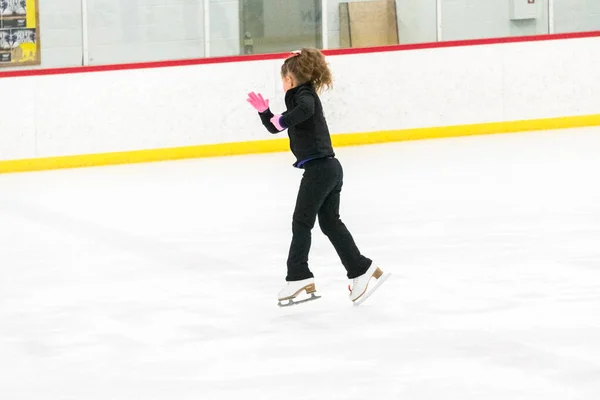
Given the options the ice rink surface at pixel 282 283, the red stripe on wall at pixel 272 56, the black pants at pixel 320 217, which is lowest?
the ice rink surface at pixel 282 283

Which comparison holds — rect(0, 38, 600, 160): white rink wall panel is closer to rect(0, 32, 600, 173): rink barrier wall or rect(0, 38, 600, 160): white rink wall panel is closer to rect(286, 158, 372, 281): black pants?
rect(0, 32, 600, 173): rink barrier wall

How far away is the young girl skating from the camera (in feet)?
16.6

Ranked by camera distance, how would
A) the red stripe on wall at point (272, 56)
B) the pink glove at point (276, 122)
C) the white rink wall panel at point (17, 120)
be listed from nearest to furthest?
the pink glove at point (276, 122) < the white rink wall panel at point (17, 120) < the red stripe on wall at point (272, 56)

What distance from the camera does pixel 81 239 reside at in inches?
287

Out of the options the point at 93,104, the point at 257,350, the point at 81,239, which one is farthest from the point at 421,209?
the point at 93,104

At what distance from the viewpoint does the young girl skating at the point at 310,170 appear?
507cm

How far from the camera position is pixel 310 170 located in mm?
5125

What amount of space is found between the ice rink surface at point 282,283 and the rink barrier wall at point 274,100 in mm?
1356

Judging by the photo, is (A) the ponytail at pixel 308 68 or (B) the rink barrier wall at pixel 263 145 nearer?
(A) the ponytail at pixel 308 68

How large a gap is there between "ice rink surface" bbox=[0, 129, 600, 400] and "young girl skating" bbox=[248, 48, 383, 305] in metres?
0.15

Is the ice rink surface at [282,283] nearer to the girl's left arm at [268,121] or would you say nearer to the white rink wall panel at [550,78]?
the girl's left arm at [268,121]

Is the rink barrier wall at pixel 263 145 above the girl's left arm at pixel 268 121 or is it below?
below

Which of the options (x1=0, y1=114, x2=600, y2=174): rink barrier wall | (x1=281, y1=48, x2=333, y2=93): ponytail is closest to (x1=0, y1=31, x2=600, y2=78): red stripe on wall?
(x1=0, y1=114, x2=600, y2=174): rink barrier wall

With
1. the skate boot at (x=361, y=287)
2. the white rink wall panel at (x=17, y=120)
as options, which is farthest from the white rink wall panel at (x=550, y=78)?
the skate boot at (x=361, y=287)
